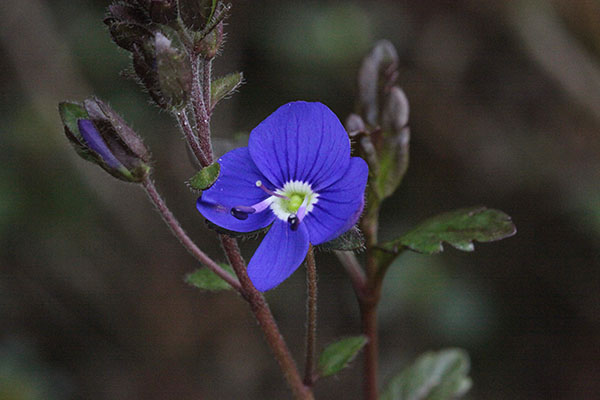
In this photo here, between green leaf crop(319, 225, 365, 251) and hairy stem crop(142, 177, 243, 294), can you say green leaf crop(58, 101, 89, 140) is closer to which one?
hairy stem crop(142, 177, 243, 294)

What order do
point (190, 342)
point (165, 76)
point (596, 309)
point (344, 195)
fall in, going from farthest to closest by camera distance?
point (190, 342) < point (596, 309) < point (344, 195) < point (165, 76)

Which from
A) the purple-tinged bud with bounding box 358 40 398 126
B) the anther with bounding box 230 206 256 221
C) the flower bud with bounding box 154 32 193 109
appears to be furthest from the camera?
the purple-tinged bud with bounding box 358 40 398 126

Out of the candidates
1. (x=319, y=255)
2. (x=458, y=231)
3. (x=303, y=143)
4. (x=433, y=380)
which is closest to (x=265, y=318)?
(x=303, y=143)

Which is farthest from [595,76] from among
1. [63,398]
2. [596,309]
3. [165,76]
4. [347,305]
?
[63,398]

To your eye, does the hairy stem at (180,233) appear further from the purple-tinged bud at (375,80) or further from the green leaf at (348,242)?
the purple-tinged bud at (375,80)

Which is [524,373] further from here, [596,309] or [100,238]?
[100,238]

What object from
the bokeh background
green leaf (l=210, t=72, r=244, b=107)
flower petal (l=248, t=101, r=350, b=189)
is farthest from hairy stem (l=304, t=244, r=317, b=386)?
the bokeh background

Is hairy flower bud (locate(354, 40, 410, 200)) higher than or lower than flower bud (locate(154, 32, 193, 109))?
lower

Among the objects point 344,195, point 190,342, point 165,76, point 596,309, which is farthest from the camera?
point 190,342
